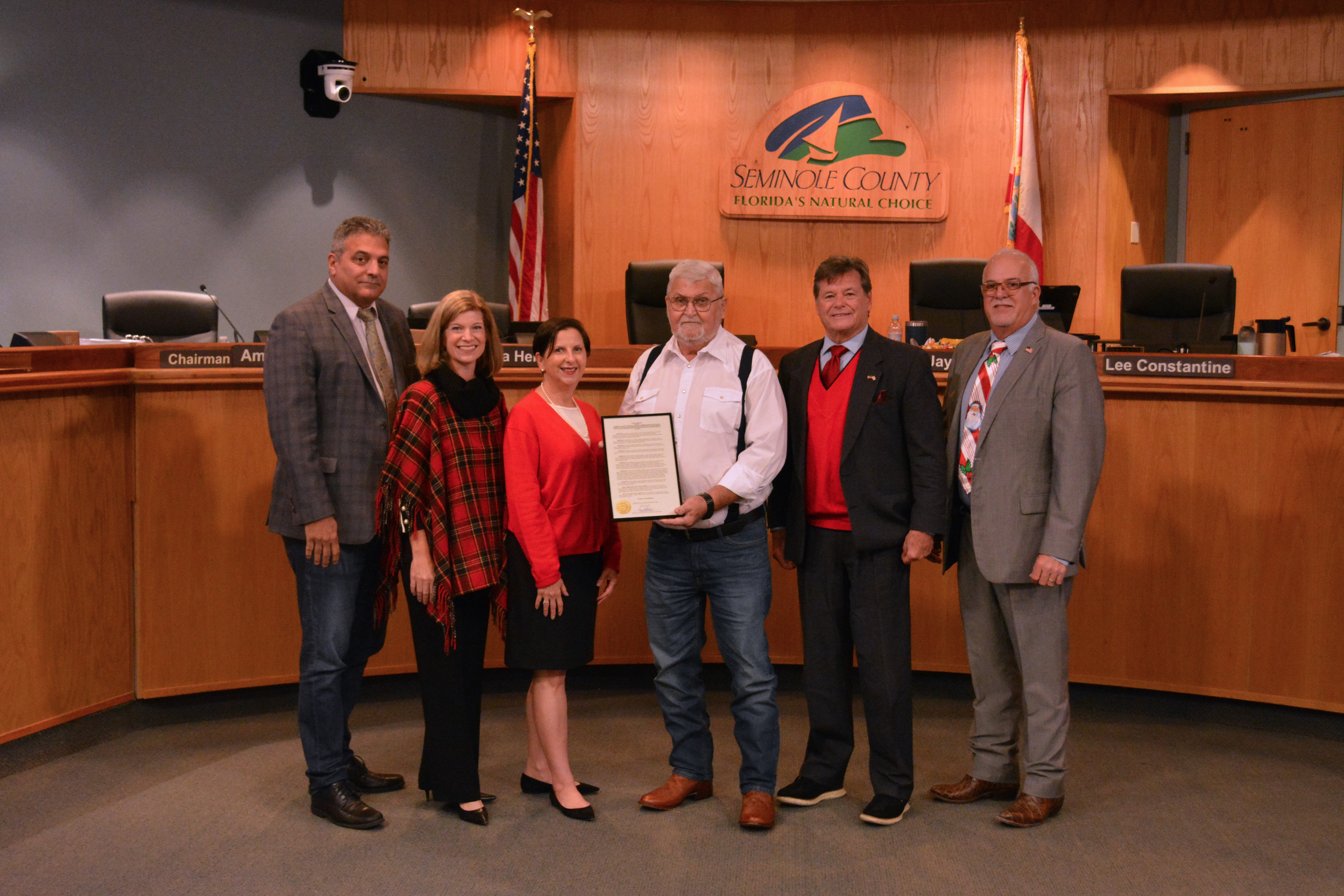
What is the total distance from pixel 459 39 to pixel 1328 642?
564 centimetres

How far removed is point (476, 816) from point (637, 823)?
418 mm

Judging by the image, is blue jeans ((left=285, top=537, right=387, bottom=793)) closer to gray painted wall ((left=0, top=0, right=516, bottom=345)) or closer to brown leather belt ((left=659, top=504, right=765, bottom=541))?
brown leather belt ((left=659, top=504, right=765, bottom=541))

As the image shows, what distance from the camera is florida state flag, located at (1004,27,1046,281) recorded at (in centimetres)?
644

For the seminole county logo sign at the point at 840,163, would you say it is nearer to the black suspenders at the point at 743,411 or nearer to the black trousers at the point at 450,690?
the black suspenders at the point at 743,411

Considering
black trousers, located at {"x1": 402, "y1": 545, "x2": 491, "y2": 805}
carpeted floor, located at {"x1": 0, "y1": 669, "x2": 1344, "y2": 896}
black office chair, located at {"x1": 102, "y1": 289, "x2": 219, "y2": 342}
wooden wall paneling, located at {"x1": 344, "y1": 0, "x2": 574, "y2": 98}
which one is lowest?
carpeted floor, located at {"x1": 0, "y1": 669, "x2": 1344, "y2": 896}

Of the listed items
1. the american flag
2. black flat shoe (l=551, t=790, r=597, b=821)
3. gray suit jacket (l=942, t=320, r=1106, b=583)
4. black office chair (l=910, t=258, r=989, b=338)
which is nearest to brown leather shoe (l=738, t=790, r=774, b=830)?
black flat shoe (l=551, t=790, r=597, b=821)

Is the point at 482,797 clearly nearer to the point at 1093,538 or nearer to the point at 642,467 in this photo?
the point at 642,467

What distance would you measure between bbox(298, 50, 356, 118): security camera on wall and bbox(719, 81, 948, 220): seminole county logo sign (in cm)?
234

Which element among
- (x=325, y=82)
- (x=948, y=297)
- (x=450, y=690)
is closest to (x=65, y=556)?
(x=450, y=690)

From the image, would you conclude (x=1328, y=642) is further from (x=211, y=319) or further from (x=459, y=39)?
(x=459, y=39)

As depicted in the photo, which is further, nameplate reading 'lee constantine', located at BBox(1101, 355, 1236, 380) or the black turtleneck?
nameplate reading 'lee constantine', located at BBox(1101, 355, 1236, 380)

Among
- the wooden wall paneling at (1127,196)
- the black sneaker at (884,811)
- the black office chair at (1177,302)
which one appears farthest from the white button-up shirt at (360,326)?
the wooden wall paneling at (1127,196)

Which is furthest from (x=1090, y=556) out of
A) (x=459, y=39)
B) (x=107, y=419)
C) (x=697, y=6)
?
(x=459, y=39)

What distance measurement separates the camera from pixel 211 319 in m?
5.10
